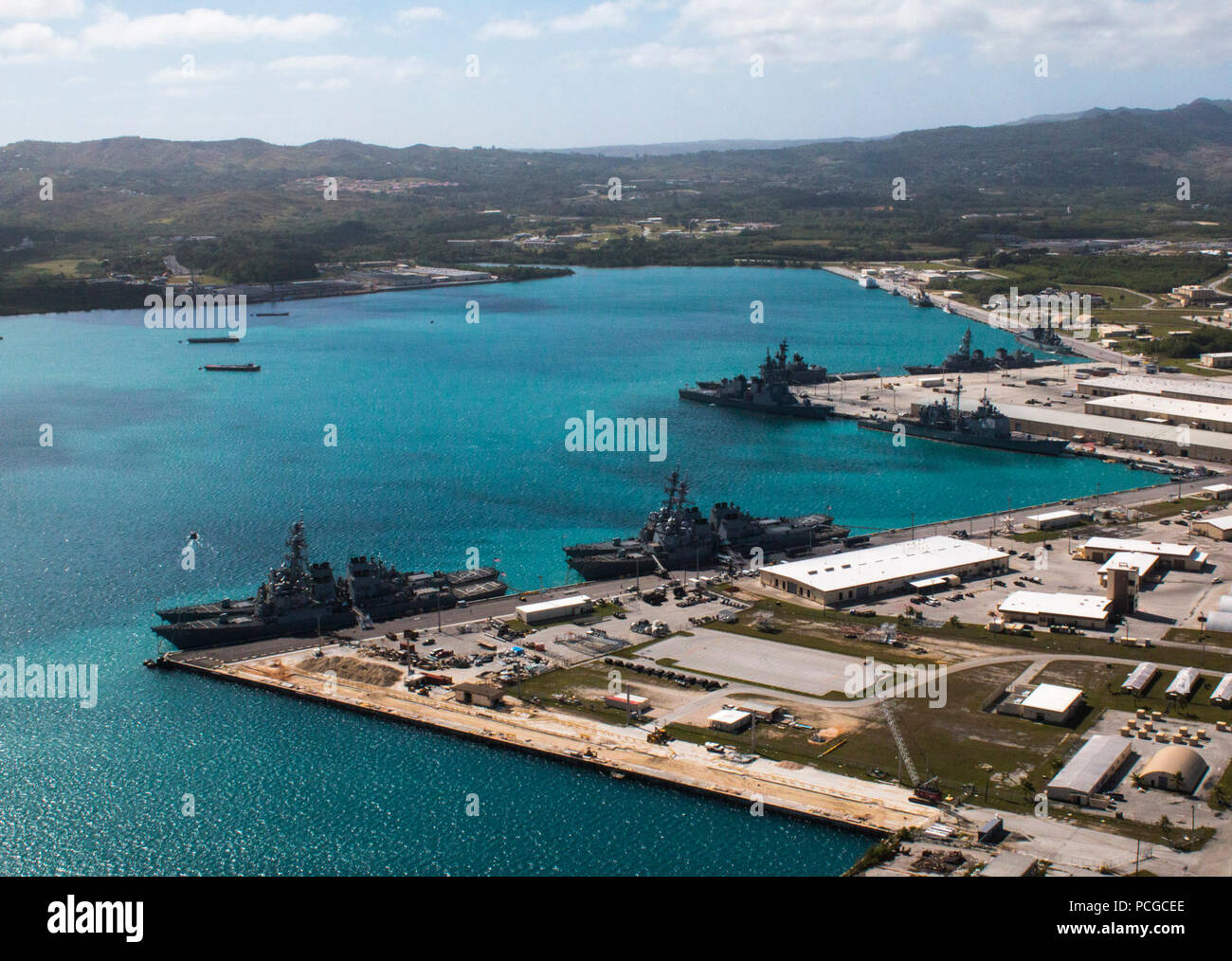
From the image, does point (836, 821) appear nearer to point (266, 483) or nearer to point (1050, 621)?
point (1050, 621)

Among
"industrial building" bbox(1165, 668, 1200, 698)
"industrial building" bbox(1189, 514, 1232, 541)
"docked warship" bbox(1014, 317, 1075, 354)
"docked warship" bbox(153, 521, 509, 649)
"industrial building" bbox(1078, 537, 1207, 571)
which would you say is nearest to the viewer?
"industrial building" bbox(1165, 668, 1200, 698)

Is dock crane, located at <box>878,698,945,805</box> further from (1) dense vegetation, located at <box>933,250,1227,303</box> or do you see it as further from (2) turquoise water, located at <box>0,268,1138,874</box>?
(1) dense vegetation, located at <box>933,250,1227,303</box>

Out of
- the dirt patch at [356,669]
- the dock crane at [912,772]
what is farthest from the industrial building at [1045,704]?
the dirt patch at [356,669]

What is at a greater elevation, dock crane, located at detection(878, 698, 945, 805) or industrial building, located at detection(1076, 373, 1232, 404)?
industrial building, located at detection(1076, 373, 1232, 404)

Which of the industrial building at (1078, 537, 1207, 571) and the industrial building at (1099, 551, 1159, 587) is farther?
the industrial building at (1078, 537, 1207, 571)

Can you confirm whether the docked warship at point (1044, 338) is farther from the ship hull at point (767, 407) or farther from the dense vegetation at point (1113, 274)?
the ship hull at point (767, 407)

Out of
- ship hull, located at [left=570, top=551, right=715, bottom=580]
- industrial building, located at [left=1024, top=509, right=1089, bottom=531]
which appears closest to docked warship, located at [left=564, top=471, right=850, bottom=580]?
ship hull, located at [left=570, top=551, right=715, bottom=580]
